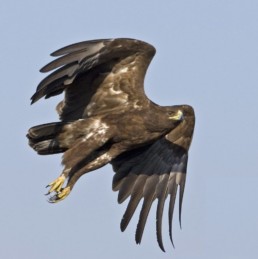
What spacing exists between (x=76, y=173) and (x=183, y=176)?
279 centimetres

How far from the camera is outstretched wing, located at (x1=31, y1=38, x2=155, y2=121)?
61.7 ft

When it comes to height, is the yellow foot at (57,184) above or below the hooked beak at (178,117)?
below

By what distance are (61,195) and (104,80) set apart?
2101 mm

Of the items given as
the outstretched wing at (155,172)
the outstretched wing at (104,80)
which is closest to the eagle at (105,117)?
the outstretched wing at (104,80)

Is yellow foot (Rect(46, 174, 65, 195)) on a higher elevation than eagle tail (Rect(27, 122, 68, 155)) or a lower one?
lower

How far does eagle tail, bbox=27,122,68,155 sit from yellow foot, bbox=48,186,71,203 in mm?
797

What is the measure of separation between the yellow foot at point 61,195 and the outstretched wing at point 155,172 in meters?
1.98

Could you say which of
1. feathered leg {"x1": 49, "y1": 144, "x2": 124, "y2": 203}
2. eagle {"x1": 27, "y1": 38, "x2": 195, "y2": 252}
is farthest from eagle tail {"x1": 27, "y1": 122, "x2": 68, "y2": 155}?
feathered leg {"x1": 49, "y1": 144, "x2": 124, "y2": 203}

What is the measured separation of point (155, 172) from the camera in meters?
21.7

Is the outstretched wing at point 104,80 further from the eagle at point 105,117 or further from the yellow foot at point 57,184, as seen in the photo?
the yellow foot at point 57,184

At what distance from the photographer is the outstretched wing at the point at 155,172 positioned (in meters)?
21.3

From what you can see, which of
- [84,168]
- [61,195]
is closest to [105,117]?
[84,168]

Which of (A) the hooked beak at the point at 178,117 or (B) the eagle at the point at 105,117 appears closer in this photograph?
(B) the eagle at the point at 105,117

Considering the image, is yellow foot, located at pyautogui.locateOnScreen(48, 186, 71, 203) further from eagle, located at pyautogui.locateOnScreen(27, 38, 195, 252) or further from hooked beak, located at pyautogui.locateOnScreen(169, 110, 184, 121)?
hooked beak, located at pyautogui.locateOnScreen(169, 110, 184, 121)
